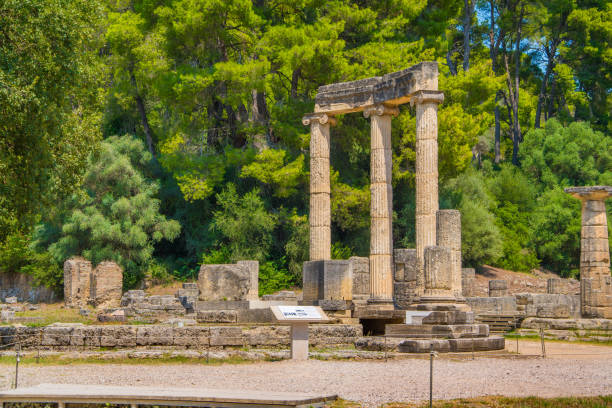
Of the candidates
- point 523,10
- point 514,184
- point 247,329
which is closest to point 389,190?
point 247,329

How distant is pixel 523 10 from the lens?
4766 cm

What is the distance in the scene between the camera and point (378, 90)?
25547 millimetres

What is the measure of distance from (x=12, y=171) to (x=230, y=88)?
699 inches

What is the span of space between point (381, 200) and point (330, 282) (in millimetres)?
3157

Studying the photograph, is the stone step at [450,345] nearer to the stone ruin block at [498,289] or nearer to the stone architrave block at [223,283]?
the stone architrave block at [223,283]

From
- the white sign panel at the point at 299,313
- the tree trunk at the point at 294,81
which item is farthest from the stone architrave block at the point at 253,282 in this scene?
the white sign panel at the point at 299,313

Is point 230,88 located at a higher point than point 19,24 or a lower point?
higher

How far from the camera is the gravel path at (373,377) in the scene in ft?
35.2

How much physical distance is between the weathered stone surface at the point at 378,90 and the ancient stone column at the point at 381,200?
1.53 ft

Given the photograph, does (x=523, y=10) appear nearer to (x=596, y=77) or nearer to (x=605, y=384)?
(x=596, y=77)

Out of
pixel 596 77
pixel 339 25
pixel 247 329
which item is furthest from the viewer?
pixel 596 77

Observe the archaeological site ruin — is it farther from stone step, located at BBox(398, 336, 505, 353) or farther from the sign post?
the sign post

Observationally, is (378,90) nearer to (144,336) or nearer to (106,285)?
(144,336)

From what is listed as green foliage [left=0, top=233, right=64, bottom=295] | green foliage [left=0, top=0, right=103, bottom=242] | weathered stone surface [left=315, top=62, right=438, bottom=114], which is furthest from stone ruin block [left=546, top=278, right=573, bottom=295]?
green foliage [left=0, top=233, right=64, bottom=295]
